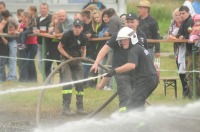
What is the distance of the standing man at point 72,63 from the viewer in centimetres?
1358

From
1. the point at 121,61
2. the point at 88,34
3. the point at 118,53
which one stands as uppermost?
the point at 88,34

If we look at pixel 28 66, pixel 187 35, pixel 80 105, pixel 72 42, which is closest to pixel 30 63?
pixel 28 66

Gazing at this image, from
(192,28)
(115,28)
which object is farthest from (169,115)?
(115,28)

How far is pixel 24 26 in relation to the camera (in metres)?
17.2

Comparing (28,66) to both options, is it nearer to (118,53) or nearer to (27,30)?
(27,30)

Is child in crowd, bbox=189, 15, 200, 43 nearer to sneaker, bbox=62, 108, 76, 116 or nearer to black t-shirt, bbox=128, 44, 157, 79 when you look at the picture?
sneaker, bbox=62, 108, 76, 116

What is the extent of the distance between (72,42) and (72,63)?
456 mm

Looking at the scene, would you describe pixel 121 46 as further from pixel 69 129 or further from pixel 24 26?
pixel 24 26

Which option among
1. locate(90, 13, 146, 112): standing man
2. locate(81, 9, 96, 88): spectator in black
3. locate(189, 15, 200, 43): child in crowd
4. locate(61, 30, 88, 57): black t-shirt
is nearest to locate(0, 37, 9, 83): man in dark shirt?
locate(81, 9, 96, 88): spectator in black

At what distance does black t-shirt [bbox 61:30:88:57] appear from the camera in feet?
45.1

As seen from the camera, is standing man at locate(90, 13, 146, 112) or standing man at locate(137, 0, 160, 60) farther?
standing man at locate(137, 0, 160, 60)

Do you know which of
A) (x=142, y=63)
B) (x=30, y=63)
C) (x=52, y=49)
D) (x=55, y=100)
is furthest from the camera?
(x=30, y=63)

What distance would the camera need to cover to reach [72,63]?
13648 mm

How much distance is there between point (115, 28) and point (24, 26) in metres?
2.96
